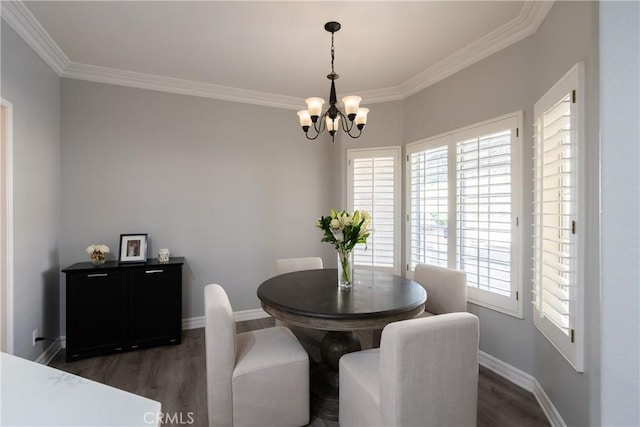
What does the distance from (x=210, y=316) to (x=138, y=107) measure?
2784mm

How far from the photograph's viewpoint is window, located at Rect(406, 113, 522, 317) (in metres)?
2.55

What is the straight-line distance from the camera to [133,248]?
328cm

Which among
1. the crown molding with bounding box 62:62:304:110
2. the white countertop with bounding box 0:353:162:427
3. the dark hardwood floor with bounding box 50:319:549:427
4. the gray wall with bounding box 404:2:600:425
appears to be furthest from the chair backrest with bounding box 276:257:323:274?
the white countertop with bounding box 0:353:162:427

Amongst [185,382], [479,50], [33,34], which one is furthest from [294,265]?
[33,34]

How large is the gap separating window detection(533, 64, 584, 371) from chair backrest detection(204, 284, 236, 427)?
195 centimetres

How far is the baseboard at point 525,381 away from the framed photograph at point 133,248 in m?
3.44

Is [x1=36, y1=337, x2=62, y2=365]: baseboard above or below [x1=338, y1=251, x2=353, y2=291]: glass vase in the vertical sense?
below

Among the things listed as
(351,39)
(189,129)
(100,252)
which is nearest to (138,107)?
(189,129)

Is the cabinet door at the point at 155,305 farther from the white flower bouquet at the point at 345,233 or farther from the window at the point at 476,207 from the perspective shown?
the window at the point at 476,207

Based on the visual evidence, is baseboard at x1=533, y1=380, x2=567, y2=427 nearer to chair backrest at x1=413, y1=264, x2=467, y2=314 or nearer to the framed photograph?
chair backrest at x1=413, y1=264, x2=467, y2=314

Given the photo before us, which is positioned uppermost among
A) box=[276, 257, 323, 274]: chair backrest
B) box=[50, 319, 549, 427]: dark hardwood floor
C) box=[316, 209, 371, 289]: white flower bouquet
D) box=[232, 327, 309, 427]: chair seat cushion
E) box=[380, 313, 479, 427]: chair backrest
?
box=[316, 209, 371, 289]: white flower bouquet

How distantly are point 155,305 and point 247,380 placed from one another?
5.88 feet

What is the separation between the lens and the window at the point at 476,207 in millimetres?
2555

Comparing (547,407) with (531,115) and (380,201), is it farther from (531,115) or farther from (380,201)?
(380,201)
